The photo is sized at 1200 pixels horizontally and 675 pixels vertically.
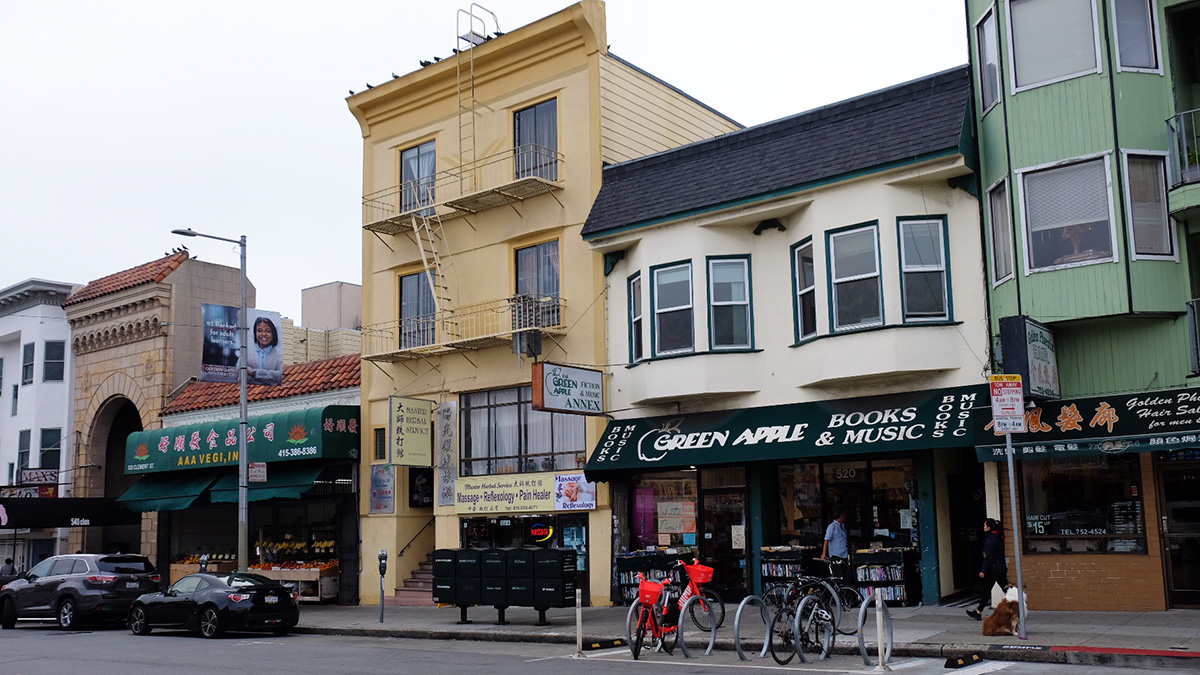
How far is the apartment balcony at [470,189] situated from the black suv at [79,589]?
9.35 metres

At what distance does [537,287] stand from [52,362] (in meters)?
22.0

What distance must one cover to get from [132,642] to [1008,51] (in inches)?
714

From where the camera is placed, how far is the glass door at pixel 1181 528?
52.2 feet

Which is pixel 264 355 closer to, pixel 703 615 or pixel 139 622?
pixel 139 622

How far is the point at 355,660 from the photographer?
15.6 meters

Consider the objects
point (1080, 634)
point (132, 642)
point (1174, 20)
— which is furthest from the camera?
point (132, 642)

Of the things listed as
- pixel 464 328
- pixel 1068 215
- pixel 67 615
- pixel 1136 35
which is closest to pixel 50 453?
pixel 67 615

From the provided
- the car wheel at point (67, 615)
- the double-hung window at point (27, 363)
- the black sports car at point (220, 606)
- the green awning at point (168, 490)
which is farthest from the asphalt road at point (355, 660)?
the double-hung window at point (27, 363)

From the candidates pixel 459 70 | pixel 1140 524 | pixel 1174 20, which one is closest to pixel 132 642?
pixel 459 70

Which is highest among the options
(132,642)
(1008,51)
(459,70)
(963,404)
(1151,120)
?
(459,70)

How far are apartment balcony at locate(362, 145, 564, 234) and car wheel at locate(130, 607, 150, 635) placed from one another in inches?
389

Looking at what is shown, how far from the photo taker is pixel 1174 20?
1692 cm

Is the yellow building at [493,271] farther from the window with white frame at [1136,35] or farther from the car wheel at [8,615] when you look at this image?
the window with white frame at [1136,35]

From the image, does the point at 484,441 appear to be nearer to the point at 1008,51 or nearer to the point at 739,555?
the point at 739,555
